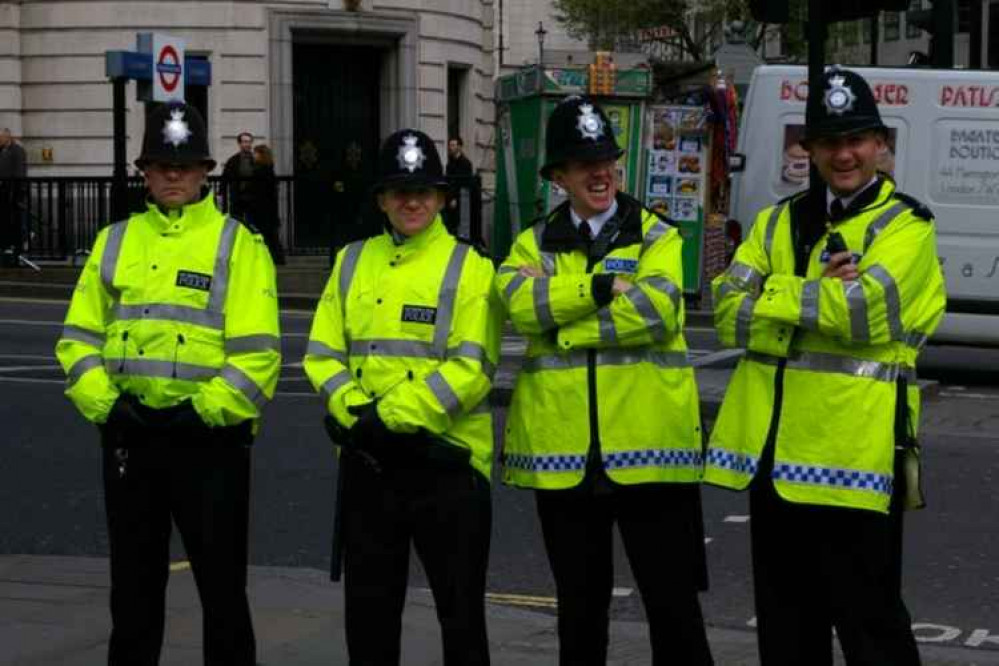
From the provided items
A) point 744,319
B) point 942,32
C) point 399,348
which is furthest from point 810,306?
point 942,32

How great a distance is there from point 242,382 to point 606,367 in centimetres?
105

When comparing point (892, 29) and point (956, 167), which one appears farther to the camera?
point (892, 29)

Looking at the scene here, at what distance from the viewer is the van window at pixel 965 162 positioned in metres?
14.9

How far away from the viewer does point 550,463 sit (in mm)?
5480

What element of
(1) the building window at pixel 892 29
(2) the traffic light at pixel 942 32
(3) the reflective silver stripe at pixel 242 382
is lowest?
(3) the reflective silver stripe at pixel 242 382

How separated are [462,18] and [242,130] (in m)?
5.01

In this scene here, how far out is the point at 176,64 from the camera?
21.2 metres

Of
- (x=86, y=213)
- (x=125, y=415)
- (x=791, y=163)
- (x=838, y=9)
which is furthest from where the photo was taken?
(x=86, y=213)

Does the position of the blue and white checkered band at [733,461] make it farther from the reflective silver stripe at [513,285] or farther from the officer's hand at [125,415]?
the officer's hand at [125,415]

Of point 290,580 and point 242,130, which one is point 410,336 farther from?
point 242,130

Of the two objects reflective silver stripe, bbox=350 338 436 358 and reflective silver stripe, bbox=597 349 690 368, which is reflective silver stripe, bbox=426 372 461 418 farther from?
reflective silver stripe, bbox=597 349 690 368

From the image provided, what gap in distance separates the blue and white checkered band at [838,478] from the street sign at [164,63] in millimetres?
16367

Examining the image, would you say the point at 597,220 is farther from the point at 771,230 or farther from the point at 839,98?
the point at 839,98

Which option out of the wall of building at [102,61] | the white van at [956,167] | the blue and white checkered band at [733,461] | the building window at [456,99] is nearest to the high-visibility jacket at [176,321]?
the blue and white checkered band at [733,461]
